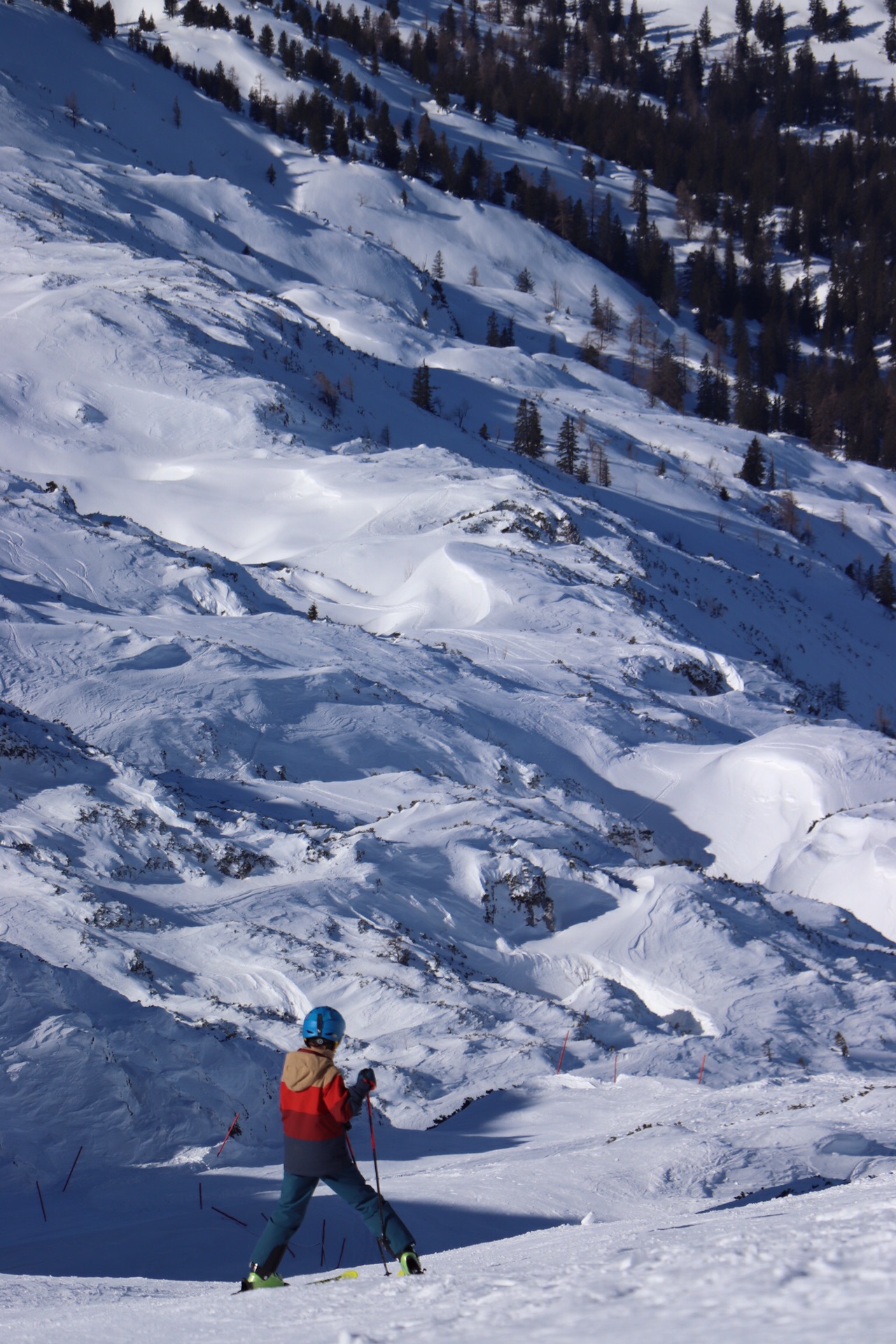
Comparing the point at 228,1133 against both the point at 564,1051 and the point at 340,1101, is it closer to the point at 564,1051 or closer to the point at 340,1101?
the point at 340,1101

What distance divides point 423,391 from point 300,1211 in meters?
49.4

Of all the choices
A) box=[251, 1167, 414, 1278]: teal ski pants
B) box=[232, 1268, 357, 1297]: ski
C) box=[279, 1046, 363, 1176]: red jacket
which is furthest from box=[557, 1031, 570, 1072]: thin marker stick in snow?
box=[279, 1046, 363, 1176]: red jacket

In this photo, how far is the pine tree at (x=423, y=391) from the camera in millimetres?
51406

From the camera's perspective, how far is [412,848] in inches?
619

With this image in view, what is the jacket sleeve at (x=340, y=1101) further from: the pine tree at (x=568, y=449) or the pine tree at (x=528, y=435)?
the pine tree at (x=528, y=435)

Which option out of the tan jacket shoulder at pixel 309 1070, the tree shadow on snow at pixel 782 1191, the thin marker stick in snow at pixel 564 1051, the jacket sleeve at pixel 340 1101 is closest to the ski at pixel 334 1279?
the jacket sleeve at pixel 340 1101

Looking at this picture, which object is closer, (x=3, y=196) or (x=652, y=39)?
(x=3, y=196)

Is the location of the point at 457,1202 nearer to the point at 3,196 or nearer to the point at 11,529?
the point at 11,529

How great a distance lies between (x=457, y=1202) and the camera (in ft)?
21.5

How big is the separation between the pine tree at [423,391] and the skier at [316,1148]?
156 ft

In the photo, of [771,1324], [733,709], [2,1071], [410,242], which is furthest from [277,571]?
[410,242]

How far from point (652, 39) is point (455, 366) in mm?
119345

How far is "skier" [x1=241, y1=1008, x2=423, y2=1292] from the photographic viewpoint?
457 centimetres

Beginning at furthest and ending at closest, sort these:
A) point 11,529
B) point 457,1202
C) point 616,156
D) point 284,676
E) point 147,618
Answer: point 616,156 < point 11,529 < point 147,618 < point 284,676 < point 457,1202
